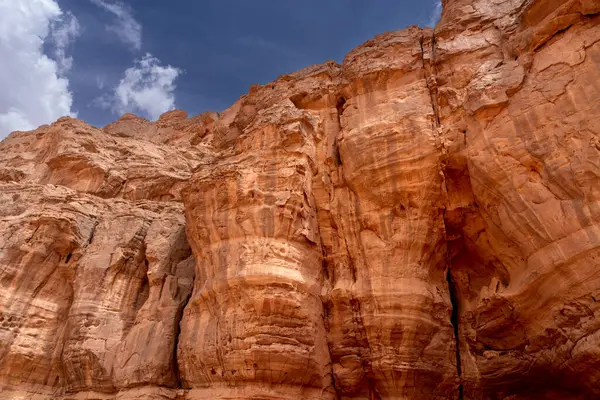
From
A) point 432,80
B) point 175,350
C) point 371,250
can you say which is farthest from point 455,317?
point 175,350

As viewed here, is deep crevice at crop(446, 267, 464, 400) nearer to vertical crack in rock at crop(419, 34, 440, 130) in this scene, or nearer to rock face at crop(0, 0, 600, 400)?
rock face at crop(0, 0, 600, 400)

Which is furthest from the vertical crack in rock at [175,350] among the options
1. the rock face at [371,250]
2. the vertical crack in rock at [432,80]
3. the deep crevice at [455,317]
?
the vertical crack in rock at [432,80]

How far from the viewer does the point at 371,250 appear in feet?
35.4

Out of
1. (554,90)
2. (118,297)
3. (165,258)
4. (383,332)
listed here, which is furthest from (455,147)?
(118,297)

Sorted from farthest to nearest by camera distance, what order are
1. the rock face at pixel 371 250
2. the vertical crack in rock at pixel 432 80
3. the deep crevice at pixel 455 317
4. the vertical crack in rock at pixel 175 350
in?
the vertical crack in rock at pixel 432 80
the vertical crack in rock at pixel 175 350
the deep crevice at pixel 455 317
the rock face at pixel 371 250

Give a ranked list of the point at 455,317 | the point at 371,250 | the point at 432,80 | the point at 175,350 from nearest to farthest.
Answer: the point at 455,317
the point at 371,250
the point at 175,350
the point at 432,80

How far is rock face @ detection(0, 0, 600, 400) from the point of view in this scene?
878 centimetres

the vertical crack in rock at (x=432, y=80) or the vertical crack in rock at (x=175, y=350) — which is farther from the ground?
the vertical crack in rock at (x=432, y=80)

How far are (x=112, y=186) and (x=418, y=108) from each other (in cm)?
1163

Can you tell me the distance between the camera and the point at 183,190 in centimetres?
1232

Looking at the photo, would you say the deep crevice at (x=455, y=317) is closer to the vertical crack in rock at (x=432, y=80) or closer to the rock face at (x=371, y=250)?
the rock face at (x=371, y=250)

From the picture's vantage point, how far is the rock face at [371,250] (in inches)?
346

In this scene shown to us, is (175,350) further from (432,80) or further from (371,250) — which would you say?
(432,80)

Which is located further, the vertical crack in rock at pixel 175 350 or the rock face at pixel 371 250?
the vertical crack in rock at pixel 175 350
